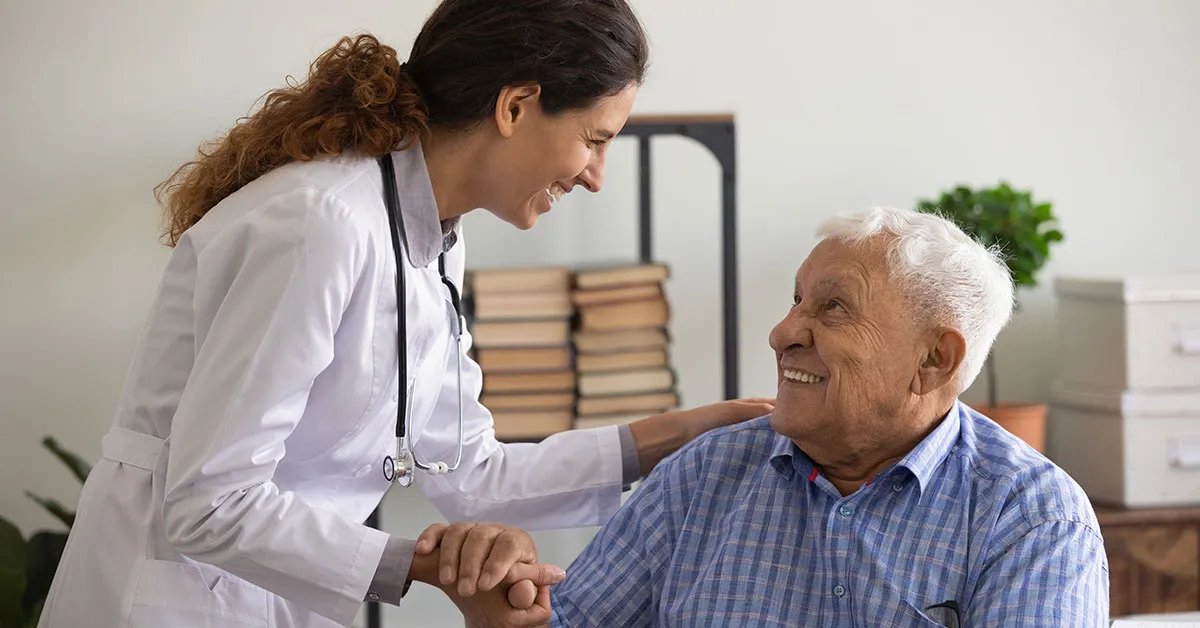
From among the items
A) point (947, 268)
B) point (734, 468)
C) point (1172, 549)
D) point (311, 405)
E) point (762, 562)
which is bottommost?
point (1172, 549)

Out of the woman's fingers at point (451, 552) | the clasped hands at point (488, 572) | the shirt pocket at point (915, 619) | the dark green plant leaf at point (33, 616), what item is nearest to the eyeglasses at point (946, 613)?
the shirt pocket at point (915, 619)

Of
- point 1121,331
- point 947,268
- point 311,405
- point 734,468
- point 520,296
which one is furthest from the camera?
point 1121,331

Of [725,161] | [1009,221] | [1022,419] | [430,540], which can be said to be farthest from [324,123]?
[1022,419]

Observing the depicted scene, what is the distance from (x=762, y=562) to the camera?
1615 mm

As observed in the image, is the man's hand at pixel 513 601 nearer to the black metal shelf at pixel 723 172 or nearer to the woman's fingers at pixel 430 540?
the woman's fingers at pixel 430 540

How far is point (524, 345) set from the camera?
259 centimetres

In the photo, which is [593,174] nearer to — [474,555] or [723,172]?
[474,555]

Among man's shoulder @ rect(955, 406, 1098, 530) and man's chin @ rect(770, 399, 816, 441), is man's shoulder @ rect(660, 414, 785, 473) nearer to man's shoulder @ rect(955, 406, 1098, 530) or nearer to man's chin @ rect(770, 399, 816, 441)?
man's chin @ rect(770, 399, 816, 441)

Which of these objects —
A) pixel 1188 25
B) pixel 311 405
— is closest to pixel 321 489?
pixel 311 405

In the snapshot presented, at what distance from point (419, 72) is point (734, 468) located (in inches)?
27.7

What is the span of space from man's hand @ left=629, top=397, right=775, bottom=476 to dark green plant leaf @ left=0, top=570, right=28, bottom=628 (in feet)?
4.10

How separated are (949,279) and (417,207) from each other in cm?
69

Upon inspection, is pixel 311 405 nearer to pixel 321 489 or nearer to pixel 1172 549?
pixel 321 489

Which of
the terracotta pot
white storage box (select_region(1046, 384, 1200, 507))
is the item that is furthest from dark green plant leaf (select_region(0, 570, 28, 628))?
white storage box (select_region(1046, 384, 1200, 507))
